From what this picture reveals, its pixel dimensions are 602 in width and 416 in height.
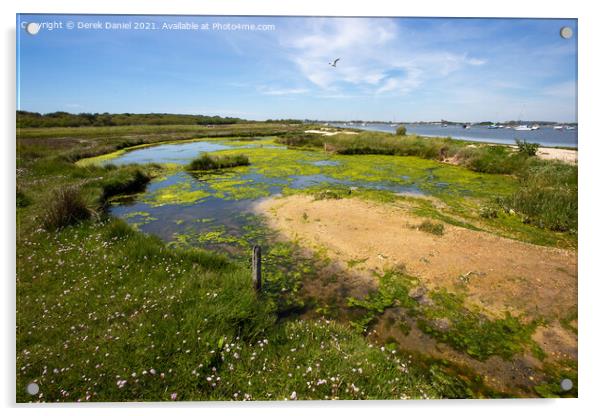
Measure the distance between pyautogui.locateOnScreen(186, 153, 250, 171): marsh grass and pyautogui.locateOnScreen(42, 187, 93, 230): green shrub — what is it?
10.4m

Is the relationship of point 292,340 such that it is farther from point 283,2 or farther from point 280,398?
point 283,2

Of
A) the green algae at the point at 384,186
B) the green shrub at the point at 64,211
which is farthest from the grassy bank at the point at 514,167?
the green shrub at the point at 64,211

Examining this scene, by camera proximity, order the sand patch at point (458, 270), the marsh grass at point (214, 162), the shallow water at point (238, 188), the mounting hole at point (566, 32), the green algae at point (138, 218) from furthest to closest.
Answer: the marsh grass at point (214, 162) → the green algae at point (138, 218) → the shallow water at point (238, 188) → the sand patch at point (458, 270) → the mounting hole at point (566, 32)

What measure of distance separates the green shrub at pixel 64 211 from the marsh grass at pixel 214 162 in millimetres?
10422

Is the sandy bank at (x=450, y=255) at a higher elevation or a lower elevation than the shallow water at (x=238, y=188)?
lower

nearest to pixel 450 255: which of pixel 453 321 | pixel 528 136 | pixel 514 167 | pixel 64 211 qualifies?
pixel 453 321

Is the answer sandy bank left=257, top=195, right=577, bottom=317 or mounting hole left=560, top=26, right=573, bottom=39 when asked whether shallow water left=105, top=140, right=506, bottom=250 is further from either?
mounting hole left=560, top=26, right=573, bottom=39

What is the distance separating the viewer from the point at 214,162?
1733cm

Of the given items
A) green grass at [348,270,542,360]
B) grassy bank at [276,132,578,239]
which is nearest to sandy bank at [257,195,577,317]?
green grass at [348,270,542,360]

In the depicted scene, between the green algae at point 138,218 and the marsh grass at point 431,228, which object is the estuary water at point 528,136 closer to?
the marsh grass at point 431,228

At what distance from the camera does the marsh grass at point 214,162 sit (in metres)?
16.7

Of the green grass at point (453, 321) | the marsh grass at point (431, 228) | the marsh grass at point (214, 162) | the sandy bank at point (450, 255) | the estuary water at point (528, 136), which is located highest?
the estuary water at point (528, 136)

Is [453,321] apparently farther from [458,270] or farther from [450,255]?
[450,255]

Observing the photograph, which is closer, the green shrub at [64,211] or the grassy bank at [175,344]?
the grassy bank at [175,344]
